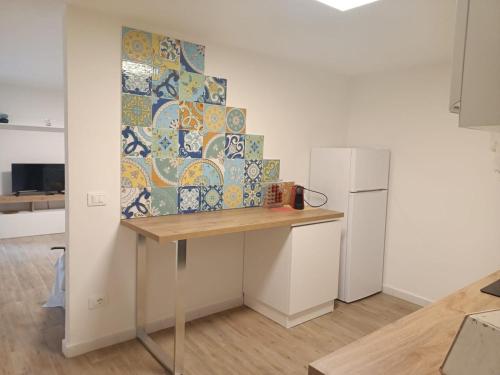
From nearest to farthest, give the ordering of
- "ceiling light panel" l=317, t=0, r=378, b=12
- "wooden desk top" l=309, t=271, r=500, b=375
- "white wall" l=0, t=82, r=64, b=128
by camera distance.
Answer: "wooden desk top" l=309, t=271, r=500, b=375, "ceiling light panel" l=317, t=0, r=378, b=12, "white wall" l=0, t=82, r=64, b=128

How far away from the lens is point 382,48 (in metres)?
2.98

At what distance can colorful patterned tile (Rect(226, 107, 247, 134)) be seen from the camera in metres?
3.13

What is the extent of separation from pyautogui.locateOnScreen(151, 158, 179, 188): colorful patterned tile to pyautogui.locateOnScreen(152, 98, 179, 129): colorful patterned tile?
0.86ft

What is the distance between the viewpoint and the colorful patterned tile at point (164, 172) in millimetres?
2742

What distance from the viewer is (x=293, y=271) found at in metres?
2.90

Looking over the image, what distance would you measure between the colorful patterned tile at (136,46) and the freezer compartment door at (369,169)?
1953 mm

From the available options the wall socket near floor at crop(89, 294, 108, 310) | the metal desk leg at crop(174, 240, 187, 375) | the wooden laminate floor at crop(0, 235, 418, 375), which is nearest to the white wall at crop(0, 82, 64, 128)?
the wooden laminate floor at crop(0, 235, 418, 375)

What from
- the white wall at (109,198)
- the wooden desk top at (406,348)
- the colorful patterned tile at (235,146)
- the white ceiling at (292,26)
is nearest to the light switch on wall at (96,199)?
the white wall at (109,198)

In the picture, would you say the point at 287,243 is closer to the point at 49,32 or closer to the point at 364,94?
the point at 364,94

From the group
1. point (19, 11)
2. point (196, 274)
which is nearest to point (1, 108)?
point (19, 11)

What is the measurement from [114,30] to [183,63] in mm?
544

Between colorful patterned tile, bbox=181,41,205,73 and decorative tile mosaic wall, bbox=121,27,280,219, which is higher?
colorful patterned tile, bbox=181,41,205,73

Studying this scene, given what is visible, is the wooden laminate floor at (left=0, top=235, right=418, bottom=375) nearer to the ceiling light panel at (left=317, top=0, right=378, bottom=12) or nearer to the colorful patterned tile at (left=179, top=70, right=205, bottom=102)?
the colorful patterned tile at (left=179, top=70, right=205, bottom=102)

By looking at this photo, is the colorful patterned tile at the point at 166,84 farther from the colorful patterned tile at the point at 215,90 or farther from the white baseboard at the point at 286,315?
the white baseboard at the point at 286,315
